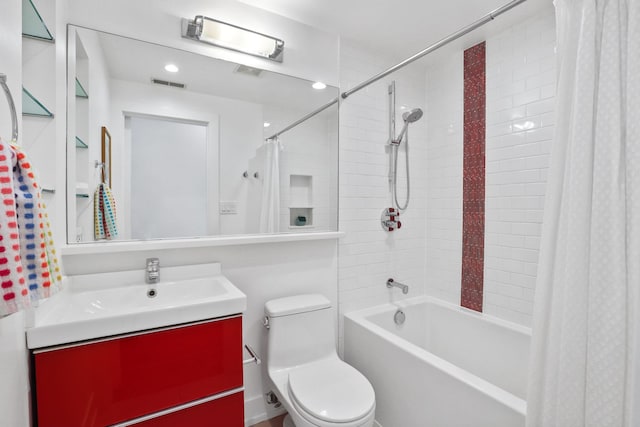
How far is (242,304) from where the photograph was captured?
142 cm

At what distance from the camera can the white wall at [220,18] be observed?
1.54 meters

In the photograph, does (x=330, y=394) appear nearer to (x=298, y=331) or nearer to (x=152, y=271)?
(x=298, y=331)

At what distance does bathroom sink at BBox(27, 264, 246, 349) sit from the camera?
1.10m

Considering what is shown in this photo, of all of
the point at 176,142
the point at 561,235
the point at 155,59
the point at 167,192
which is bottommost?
the point at 561,235

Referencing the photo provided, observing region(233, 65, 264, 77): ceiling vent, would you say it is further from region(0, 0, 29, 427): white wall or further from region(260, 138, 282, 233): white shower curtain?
region(0, 0, 29, 427): white wall

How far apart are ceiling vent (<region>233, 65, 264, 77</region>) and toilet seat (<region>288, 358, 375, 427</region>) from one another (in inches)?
68.8

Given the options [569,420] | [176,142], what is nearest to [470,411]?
A: [569,420]

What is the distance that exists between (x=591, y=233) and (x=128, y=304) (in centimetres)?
186

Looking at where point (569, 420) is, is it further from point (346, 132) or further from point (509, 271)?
point (346, 132)

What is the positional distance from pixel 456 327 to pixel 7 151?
254 centimetres

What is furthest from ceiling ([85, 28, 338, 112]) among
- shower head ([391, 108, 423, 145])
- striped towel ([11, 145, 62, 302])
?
striped towel ([11, 145, 62, 302])

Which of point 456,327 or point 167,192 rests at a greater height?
point 167,192

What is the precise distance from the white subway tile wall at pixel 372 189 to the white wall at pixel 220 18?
0.69ft

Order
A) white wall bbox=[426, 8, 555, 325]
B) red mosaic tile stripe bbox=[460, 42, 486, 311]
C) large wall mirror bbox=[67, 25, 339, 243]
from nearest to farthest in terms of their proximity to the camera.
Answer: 1. large wall mirror bbox=[67, 25, 339, 243]
2. white wall bbox=[426, 8, 555, 325]
3. red mosaic tile stripe bbox=[460, 42, 486, 311]
